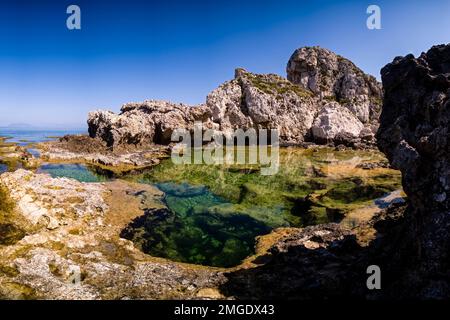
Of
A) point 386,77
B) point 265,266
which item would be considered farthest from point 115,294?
point 386,77

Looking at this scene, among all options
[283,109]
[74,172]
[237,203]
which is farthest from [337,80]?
[74,172]

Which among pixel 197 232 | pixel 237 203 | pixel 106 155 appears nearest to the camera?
pixel 197 232

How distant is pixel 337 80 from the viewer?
419 feet

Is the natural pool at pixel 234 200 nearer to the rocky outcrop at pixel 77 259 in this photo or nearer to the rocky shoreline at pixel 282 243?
the rocky shoreline at pixel 282 243

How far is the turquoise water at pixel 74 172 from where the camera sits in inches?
2016

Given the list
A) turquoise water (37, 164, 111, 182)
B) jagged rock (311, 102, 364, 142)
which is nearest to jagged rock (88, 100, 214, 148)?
turquoise water (37, 164, 111, 182)

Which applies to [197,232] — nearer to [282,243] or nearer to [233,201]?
[282,243]

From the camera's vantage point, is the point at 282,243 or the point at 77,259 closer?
the point at 77,259

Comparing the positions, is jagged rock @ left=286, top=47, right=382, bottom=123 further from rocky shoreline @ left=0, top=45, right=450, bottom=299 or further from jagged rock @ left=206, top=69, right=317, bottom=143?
rocky shoreline @ left=0, top=45, right=450, bottom=299

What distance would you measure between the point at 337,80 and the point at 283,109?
115ft

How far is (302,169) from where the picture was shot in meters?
59.4

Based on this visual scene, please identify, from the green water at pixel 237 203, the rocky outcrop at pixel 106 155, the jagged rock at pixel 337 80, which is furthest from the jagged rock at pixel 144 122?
the jagged rock at pixel 337 80

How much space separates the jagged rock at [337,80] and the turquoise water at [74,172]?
91.5 meters
